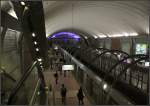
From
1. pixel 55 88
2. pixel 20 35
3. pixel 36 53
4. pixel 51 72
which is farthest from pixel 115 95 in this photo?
pixel 51 72

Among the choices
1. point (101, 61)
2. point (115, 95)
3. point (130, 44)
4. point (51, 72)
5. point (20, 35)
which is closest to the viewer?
point (115, 95)

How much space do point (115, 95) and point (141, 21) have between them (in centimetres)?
1276

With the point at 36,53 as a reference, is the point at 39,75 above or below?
below

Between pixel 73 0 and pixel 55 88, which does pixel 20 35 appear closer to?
pixel 73 0

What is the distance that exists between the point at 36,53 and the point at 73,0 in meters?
4.23

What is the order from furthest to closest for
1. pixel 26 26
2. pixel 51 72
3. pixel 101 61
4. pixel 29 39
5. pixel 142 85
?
pixel 51 72, pixel 101 61, pixel 29 39, pixel 26 26, pixel 142 85

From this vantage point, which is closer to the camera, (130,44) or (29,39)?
(29,39)

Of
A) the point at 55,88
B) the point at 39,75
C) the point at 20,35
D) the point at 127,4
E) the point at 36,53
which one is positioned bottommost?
the point at 55,88

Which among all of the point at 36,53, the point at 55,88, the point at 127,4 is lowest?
the point at 55,88

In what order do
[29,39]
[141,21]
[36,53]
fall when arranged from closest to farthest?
[29,39] < [36,53] < [141,21]

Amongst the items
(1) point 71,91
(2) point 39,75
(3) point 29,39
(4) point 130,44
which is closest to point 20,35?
(3) point 29,39

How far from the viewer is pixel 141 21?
62.2ft

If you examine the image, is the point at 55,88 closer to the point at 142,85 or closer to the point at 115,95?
the point at 142,85

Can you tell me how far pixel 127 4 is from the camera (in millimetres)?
15930
